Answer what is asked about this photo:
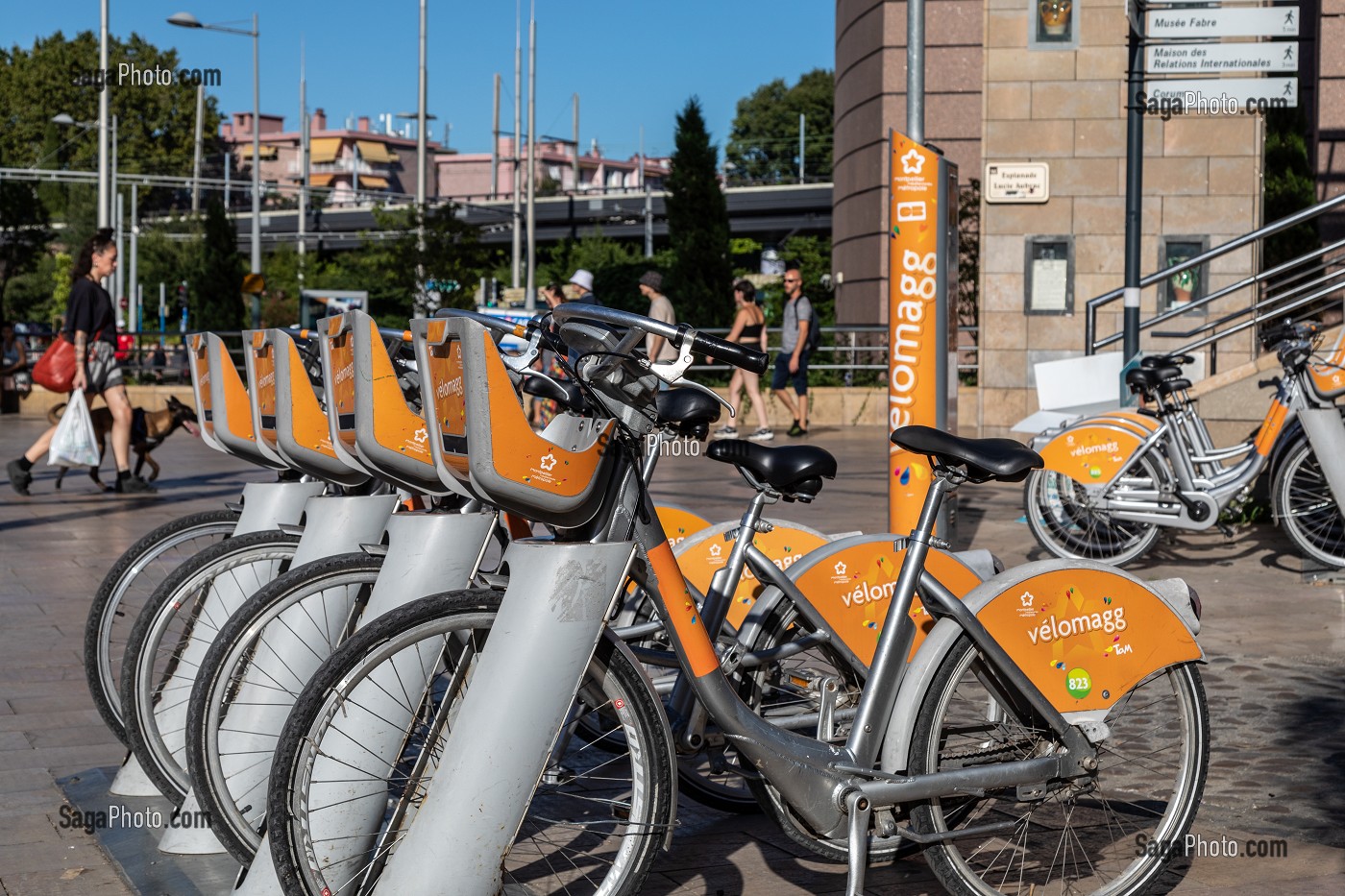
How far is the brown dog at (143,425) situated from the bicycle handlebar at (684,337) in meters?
10.6

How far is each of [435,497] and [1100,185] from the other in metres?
14.6

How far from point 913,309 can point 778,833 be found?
11.6 ft

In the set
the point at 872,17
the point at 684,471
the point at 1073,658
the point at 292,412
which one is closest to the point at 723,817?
the point at 1073,658

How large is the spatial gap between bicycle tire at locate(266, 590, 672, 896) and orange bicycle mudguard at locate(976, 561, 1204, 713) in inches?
34.1

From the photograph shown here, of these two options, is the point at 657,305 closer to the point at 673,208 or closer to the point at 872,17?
the point at 872,17

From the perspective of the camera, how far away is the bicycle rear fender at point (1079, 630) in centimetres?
367

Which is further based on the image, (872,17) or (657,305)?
(872,17)

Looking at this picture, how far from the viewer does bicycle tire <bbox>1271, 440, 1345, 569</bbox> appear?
8.73 meters

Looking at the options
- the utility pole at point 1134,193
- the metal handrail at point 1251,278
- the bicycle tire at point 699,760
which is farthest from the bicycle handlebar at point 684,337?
the utility pole at point 1134,193

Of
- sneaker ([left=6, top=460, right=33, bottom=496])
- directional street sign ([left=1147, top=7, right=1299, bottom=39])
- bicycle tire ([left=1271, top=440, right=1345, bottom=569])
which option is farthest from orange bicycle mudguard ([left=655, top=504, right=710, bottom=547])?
sneaker ([left=6, top=460, right=33, bottom=496])

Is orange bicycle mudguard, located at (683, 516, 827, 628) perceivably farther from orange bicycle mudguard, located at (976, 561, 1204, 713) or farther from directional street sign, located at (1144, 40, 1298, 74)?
directional street sign, located at (1144, 40, 1298, 74)

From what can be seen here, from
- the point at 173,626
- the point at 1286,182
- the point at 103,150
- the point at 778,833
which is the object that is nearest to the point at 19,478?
the point at 173,626

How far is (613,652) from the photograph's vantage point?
329 cm

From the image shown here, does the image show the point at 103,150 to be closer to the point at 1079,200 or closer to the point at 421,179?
the point at 421,179
